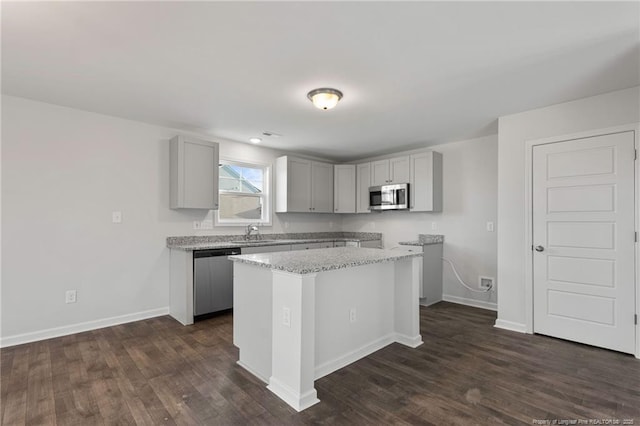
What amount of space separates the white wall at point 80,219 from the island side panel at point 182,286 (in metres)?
0.16

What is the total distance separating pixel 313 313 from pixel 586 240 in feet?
9.10

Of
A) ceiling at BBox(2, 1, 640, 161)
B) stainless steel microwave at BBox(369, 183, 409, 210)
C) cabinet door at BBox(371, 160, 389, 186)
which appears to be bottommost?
stainless steel microwave at BBox(369, 183, 409, 210)

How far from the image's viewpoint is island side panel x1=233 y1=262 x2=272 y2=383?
2.30 meters

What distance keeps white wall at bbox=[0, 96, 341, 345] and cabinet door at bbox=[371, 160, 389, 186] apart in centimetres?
299

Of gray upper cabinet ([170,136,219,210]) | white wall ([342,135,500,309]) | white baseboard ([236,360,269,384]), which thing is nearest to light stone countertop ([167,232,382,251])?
gray upper cabinet ([170,136,219,210])

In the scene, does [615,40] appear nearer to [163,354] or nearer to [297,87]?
[297,87]

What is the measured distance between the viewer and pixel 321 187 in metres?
5.57

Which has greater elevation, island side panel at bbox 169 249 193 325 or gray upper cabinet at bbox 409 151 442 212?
gray upper cabinet at bbox 409 151 442 212

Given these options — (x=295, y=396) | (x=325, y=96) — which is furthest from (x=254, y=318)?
(x=325, y=96)

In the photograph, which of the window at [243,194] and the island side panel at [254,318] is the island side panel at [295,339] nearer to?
the island side panel at [254,318]

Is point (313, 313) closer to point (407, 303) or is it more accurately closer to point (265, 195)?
point (407, 303)

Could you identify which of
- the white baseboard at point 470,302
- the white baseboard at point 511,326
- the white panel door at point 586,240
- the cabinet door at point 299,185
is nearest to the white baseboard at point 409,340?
the white baseboard at point 511,326

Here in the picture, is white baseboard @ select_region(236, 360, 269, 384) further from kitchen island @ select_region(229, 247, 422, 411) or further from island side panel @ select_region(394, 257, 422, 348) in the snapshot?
island side panel @ select_region(394, 257, 422, 348)

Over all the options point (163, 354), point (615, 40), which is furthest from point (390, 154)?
point (163, 354)
